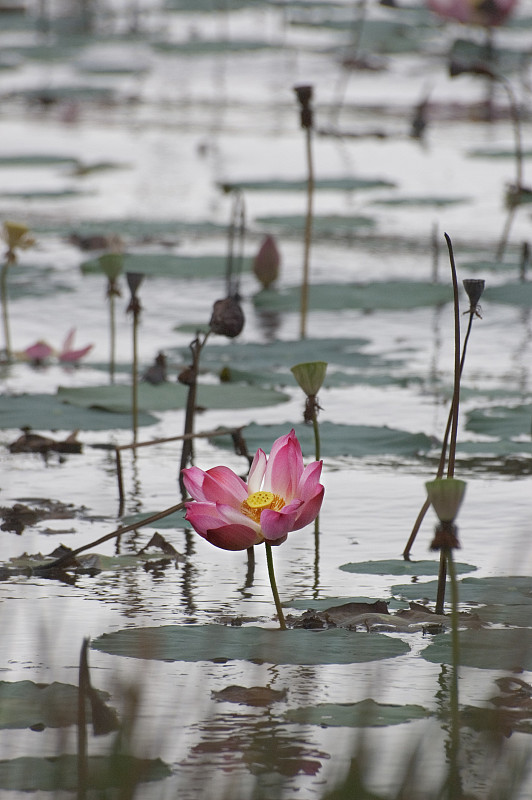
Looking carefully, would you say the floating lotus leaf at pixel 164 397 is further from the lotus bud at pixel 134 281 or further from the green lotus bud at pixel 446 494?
the green lotus bud at pixel 446 494

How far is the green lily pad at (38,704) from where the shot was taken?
1378 millimetres

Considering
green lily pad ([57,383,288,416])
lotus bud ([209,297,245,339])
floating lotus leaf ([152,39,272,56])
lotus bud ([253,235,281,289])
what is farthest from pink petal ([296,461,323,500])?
floating lotus leaf ([152,39,272,56])

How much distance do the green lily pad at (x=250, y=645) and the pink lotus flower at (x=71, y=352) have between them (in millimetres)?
1788

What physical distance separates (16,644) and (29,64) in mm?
10539

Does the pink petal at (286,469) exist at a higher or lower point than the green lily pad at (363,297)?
higher

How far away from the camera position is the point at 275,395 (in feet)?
9.51

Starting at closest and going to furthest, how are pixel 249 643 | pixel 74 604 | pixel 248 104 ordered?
pixel 249 643
pixel 74 604
pixel 248 104

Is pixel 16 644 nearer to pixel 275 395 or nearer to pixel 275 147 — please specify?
pixel 275 395

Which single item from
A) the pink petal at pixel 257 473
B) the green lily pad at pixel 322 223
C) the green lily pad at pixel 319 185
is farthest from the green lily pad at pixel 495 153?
the pink petal at pixel 257 473

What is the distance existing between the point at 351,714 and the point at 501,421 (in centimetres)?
131

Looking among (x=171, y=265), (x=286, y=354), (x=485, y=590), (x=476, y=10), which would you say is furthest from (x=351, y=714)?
(x=476, y=10)

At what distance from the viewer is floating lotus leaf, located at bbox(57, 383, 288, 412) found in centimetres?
281

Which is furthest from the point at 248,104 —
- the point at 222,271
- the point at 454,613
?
the point at 454,613

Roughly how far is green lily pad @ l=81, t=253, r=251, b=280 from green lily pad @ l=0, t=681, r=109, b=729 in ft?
9.32
